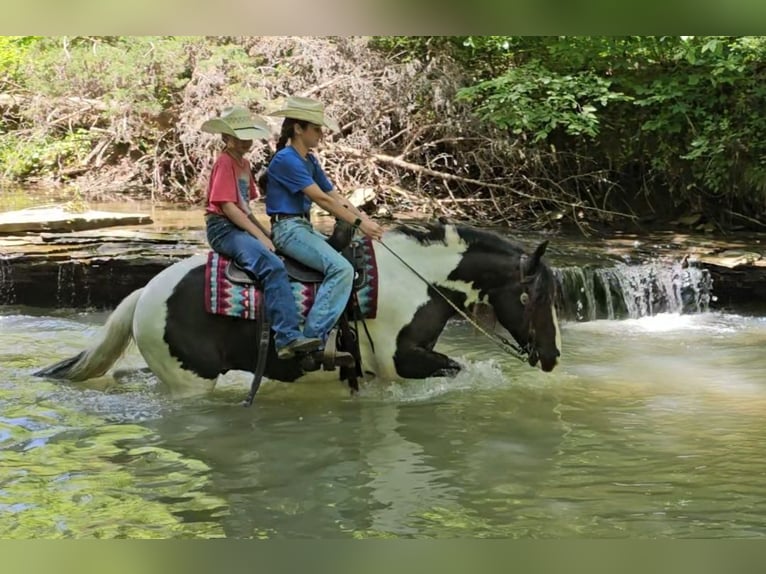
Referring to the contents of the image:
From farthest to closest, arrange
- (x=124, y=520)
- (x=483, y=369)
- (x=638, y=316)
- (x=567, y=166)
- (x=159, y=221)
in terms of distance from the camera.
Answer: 1. (x=567, y=166)
2. (x=159, y=221)
3. (x=638, y=316)
4. (x=483, y=369)
5. (x=124, y=520)

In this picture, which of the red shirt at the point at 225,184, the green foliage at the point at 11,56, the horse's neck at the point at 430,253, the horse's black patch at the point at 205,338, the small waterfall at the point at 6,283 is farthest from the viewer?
the green foliage at the point at 11,56

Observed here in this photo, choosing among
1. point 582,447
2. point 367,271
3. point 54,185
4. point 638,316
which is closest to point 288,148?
point 367,271

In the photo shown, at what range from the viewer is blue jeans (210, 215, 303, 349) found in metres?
5.23

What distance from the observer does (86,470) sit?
4570 mm

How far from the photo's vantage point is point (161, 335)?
5363mm

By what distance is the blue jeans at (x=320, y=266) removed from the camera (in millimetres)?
5254

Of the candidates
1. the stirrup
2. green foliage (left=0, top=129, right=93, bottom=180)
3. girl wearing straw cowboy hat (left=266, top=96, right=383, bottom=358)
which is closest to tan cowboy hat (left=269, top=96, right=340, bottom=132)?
girl wearing straw cowboy hat (left=266, top=96, right=383, bottom=358)

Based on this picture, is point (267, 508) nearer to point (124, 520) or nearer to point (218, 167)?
point (124, 520)

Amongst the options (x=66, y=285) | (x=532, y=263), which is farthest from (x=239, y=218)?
(x=66, y=285)

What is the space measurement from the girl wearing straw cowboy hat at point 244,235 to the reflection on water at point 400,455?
629 mm

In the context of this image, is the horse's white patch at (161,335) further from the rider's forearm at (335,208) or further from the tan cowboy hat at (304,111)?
the tan cowboy hat at (304,111)

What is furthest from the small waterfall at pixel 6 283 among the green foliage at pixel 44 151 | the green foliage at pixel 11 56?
the green foliage at pixel 11 56

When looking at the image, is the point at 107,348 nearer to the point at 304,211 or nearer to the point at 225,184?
the point at 225,184

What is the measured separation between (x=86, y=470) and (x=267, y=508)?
1.15m
